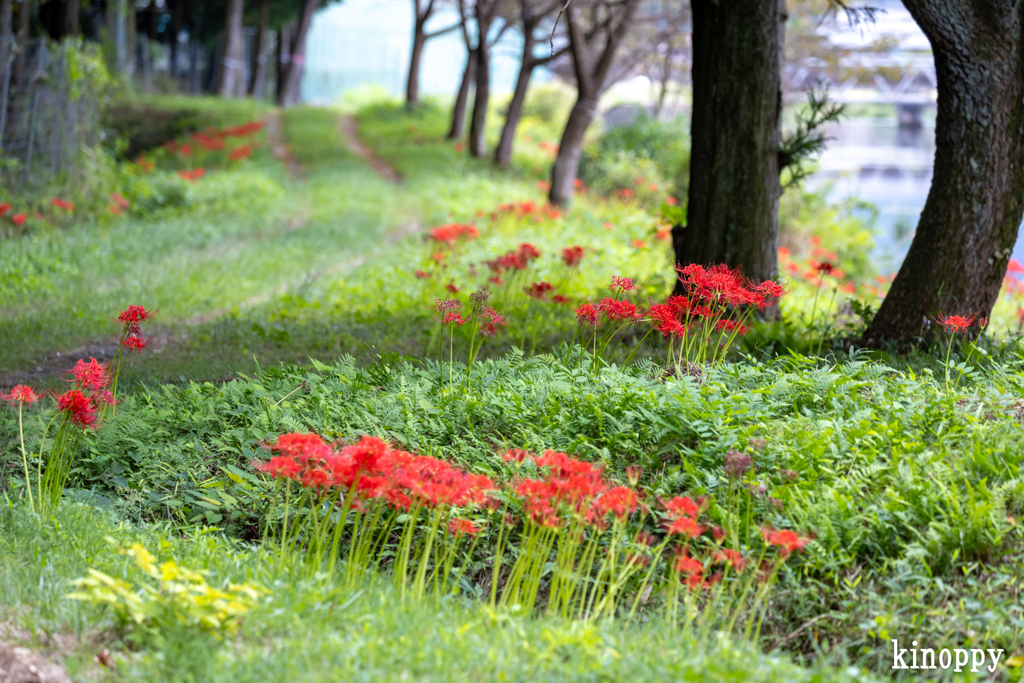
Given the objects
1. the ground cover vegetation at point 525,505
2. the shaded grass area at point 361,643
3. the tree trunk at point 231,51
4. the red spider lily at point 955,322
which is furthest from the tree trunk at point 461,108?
the shaded grass area at point 361,643

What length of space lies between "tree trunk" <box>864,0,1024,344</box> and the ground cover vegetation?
0.91ft

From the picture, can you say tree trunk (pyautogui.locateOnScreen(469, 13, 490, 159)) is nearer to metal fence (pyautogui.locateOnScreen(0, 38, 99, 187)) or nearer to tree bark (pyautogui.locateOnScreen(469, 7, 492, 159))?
tree bark (pyautogui.locateOnScreen(469, 7, 492, 159))

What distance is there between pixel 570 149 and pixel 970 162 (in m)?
10.4

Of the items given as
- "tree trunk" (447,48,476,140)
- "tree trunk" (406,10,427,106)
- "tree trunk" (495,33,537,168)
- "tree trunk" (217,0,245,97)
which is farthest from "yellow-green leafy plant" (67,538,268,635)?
"tree trunk" (217,0,245,97)

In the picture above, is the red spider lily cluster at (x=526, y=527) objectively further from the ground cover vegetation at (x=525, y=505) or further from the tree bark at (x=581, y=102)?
the tree bark at (x=581, y=102)

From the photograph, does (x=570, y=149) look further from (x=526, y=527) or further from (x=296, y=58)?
(x=296, y=58)

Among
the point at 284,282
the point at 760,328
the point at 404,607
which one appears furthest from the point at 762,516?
the point at 284,282

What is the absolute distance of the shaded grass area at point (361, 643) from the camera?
2.27m

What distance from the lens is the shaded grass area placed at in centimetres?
227

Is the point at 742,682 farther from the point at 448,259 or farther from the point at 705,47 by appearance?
the point at 448,259

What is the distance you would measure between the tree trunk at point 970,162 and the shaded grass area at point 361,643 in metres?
3.61

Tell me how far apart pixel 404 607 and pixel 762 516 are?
4.72 feet

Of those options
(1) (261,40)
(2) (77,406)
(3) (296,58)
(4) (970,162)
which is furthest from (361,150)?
(2) (77,406)

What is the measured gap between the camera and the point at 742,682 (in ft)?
7.26
